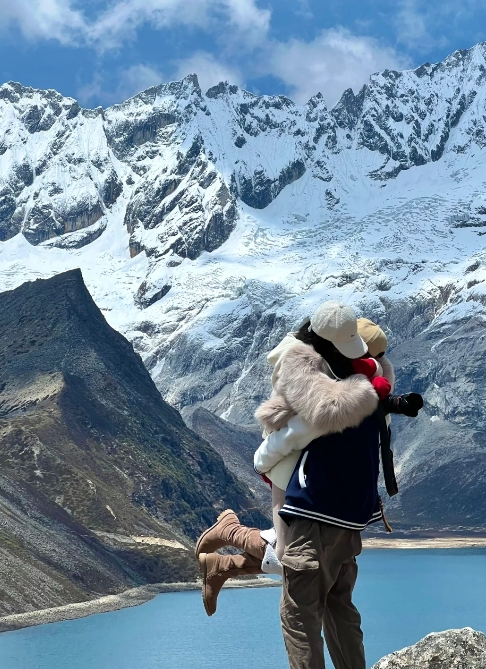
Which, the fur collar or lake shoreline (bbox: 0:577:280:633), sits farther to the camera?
lake shoreline (bbox: 0:577:280:633)

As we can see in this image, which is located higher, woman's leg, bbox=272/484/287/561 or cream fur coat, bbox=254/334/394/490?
cream fur coat, bbox=254/334/394/490

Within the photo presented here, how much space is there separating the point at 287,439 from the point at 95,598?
111320 mm

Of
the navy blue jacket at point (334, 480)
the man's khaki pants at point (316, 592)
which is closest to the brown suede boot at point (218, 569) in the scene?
the man's khaki pants at point (316, 592)

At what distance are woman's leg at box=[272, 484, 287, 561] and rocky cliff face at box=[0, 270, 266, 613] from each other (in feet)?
323

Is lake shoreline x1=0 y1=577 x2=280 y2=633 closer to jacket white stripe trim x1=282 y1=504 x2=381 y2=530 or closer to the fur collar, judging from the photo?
jacket white stripe trim x1=282 y1=504 x2=381 y2=530

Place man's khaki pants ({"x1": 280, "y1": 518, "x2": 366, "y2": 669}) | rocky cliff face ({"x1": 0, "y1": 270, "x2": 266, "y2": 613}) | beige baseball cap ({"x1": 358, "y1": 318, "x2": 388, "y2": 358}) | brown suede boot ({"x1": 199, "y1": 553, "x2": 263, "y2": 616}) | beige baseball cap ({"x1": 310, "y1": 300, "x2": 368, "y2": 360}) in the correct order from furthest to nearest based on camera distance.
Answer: rocky cliff face ({"x1": 0, "y1": 270, "x2": 266, "y2": 613})
brown suede boot ({"x1": 199, "y1": 553, "x2": 263, "y2": 616})
beige baseball cap ({"x1": 358, "y1": 318, "x2": 388, "y2": 358})
beige baseball cap ({"x1": 310, "y1": 300, "x2": 368, "y2": 360})
man's khaki pants ({"x1": 280, "y1": 518, "x2": 366, "y2": 669})

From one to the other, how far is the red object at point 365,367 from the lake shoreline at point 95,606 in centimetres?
9523

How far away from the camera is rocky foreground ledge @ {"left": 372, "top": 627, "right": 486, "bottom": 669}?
880 centimetres

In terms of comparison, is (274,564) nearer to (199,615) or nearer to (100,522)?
(199,615)

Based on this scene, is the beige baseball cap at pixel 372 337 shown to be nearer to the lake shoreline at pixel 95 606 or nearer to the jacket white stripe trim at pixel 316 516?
the jacket white stripe trim at pixel 316 516

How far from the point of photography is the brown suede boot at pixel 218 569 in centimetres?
980

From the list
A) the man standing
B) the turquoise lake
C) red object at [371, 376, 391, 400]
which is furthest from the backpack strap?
the turquoise lake

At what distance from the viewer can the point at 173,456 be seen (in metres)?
184

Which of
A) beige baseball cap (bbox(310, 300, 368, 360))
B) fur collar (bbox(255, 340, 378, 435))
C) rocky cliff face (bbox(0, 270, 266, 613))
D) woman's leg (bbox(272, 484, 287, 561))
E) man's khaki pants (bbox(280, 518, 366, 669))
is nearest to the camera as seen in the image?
fur collar (bbox(255, 340, 378, 435))
